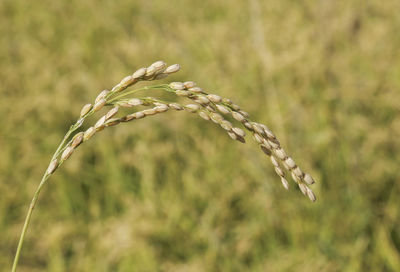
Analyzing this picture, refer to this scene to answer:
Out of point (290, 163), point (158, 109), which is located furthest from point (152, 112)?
point (290, 163)

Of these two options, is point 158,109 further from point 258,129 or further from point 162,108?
point 258,129

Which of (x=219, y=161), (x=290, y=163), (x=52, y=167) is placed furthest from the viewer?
(x=219, y=161)

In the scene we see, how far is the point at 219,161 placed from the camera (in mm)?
2834

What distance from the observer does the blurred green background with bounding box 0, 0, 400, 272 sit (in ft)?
7.45

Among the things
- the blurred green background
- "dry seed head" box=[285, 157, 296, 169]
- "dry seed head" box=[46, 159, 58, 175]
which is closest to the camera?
"dry seed head" box=[46, 159, 58, 175]

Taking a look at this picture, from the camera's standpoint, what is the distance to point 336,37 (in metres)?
3.89

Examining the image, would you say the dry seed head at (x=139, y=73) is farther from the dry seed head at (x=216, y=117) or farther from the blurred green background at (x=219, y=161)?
the blurred green background at (x=219, y=161)

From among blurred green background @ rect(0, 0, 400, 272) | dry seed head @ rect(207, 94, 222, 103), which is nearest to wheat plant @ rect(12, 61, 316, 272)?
dry seed head @ rect(207, 94, 222, 103)

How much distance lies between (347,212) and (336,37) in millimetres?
2044

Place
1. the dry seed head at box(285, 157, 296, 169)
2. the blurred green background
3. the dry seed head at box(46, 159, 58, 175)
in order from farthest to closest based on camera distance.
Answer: the blurred green background → the dry seed head at box(285, 157, 296, 169) → the dry seed head at box(46, 159, 58, 175)

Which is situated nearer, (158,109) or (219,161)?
(158,109)

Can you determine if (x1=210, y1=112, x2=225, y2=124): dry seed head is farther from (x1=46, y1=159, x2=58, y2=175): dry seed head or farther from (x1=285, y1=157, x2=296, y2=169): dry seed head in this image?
(x1=46, y1=159, x2=58, y2=175): dry seed head

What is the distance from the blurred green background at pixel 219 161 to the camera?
2.27 meters

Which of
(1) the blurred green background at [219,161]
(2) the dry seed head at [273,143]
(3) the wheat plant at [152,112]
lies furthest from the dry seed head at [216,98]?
(1) the blurred green background at [219,161]
